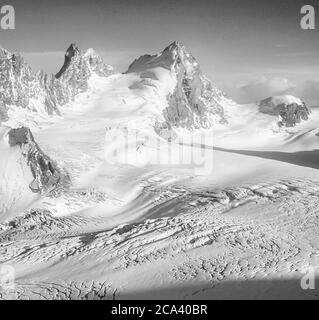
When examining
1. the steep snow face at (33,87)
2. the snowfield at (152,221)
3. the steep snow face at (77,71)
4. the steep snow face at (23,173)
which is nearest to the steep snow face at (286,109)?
the steep snow face at (77,71)

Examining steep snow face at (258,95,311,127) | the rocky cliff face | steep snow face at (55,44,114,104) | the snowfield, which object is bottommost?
the snowfield

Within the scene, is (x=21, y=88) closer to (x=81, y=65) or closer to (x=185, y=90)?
(x=81, y=65)

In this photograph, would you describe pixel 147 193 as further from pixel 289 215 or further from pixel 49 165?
pixel 289 215

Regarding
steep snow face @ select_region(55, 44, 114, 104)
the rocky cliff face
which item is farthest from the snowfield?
steep snow face @ select_region(55, 44, 114, 104)

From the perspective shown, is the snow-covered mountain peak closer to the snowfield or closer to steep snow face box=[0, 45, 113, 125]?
steep snow face box=[0, 45, 113, 125]

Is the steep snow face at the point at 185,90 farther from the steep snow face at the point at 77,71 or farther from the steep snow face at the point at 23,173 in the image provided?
the steep snow face at the point at 23,173

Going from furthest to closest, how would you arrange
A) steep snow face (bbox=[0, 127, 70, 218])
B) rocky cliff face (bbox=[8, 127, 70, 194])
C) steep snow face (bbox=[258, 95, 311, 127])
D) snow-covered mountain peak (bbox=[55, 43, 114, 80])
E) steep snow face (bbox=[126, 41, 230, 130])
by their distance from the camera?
steep snow face (bbox=[258, 95, 311, 127])
snow-covered mountain peak (bbox=[55, 43, 114, 80])
steep snow face (bbox=[126, 41, 230, 130])
rocky cliff face (bbox=[8, 127, 70, 194])
steep snow face (bbox=[0, 127, 70, 218])

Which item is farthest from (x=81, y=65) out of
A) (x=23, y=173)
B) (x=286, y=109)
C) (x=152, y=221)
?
(x=152, y=221)
